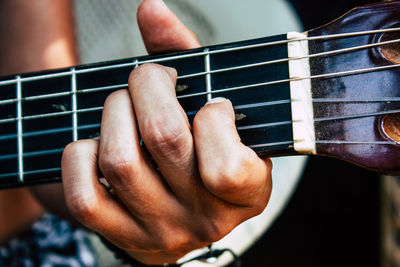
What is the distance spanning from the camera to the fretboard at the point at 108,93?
51cm

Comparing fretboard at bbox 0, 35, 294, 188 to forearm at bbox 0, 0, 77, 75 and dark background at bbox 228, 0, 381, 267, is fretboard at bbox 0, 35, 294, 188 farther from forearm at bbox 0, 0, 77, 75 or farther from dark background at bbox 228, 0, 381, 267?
dark background at bbox 228, 0, 381, 267

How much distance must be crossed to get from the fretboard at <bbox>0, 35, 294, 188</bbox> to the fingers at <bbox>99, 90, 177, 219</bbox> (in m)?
0.06

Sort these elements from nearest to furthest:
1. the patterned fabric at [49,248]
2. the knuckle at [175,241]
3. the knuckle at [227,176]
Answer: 1. the knuckle at [227,176]
2. the knuckle at [175,241]
3. the patterned fabric at [49,248]

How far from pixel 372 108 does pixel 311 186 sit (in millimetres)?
1072

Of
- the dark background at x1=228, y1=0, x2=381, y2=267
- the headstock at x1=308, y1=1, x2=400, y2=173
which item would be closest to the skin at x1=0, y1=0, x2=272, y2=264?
the headstock at x1=308, y1=1, x2=400, y2=173

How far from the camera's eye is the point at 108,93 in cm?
57

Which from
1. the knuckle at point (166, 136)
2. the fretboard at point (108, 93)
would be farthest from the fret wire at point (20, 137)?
the knuckle at point (166, 136)

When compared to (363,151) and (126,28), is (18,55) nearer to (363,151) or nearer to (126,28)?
(126,28)

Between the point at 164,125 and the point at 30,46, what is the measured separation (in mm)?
707

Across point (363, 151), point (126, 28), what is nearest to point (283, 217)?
point (126, 28)

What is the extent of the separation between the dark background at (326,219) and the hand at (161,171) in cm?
99

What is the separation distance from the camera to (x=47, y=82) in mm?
592

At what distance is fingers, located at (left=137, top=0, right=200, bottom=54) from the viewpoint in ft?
1.91

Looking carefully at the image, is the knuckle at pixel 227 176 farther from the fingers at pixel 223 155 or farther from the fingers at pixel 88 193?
the fingers at pixel 88 193
